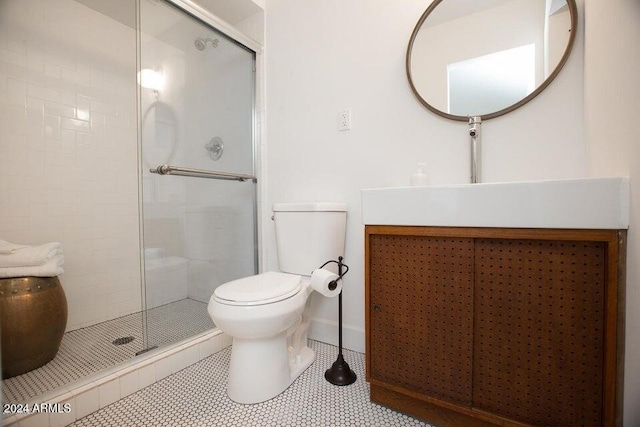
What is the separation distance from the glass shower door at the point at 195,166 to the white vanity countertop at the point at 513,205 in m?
1.14

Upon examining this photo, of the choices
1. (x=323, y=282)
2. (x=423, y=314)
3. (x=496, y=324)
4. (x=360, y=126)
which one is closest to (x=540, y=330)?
(x=496, y=324)

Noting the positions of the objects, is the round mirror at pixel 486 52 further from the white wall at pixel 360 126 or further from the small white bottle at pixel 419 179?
the small white bottle at pixel 419 179

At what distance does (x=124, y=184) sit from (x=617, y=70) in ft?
8.01

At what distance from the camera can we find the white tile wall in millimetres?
1544

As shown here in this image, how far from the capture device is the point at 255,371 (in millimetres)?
1062

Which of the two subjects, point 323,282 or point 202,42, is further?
point 202,42

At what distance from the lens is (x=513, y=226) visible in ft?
2.52

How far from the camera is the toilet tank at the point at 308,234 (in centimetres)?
134

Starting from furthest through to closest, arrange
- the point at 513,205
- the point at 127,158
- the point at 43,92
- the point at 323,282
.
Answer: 1. the point at 127,158
2. the point at 43,92
3. the point at 323,282
4. the point at 513,205

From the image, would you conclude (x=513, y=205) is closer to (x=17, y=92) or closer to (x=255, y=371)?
(x=255, y=371)

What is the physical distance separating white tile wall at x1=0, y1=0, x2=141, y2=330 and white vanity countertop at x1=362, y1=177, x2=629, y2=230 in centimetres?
184

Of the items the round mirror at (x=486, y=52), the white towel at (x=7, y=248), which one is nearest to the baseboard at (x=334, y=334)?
the round mirror at (x=486, y=52)

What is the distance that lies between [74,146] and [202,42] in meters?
1.03

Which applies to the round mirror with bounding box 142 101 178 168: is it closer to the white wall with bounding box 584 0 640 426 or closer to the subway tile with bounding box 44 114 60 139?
the subway tile with bounding box 44 114 60 139
